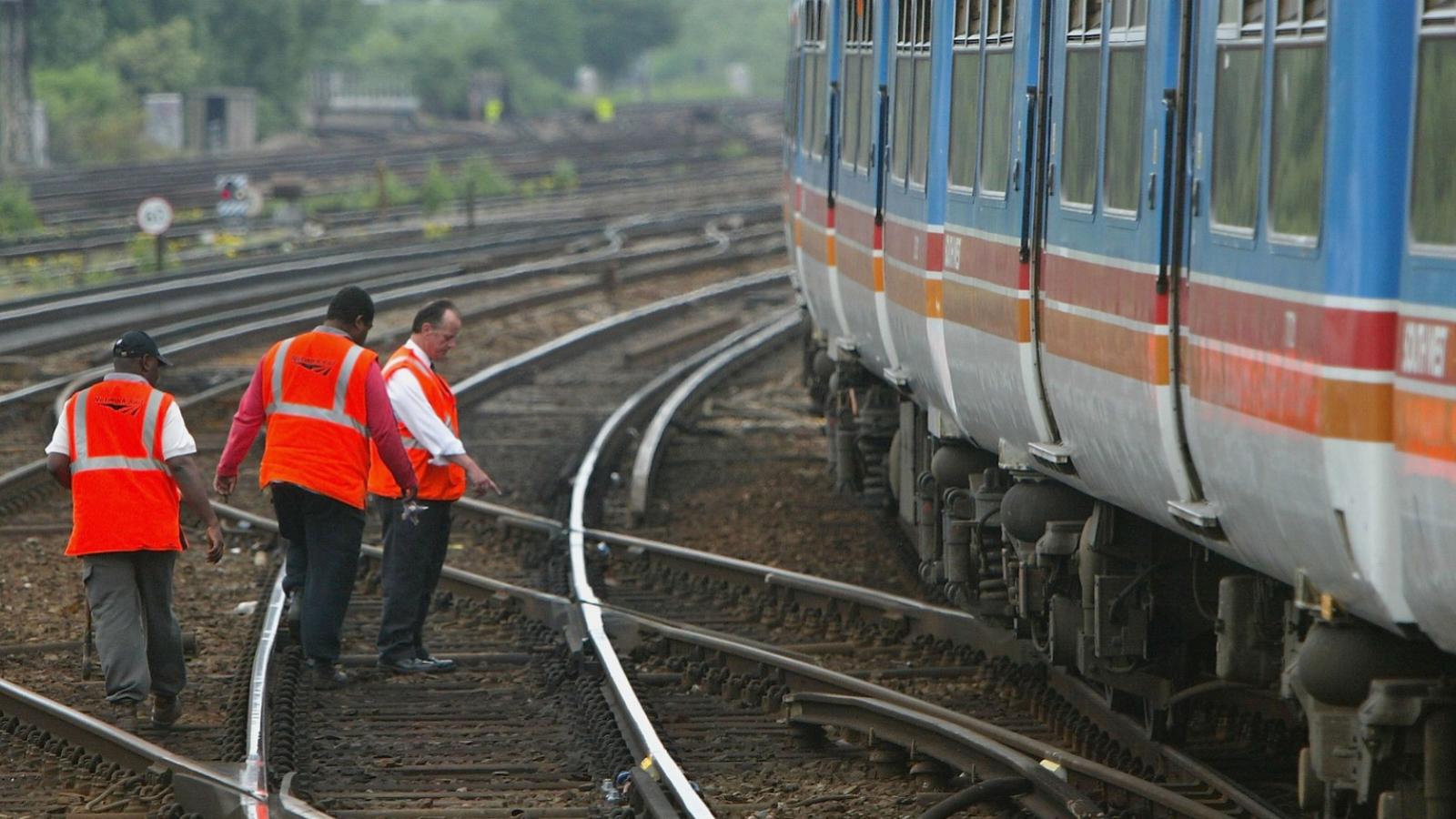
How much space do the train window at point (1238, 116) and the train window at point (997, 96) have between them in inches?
94.4

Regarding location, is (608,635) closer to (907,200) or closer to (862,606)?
(862,606)

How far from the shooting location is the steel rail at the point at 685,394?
49.1 ft

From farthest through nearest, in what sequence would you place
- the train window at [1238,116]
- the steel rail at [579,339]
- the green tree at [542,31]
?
the green tree at [542,31]
the steel rail at [579,339]
the train window at [1238,116]

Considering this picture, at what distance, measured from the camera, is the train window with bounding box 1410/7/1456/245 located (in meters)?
4.63

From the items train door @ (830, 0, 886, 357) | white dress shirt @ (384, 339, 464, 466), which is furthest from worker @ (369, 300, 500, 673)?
train door @ (830, 0, 886, 357)

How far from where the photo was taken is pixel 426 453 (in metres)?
10.3

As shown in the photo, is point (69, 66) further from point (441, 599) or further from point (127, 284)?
point (441, 599)

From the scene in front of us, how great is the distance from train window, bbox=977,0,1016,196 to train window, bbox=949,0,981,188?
0.44 feet

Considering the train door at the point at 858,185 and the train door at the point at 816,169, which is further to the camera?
the train door at the point at 816,169

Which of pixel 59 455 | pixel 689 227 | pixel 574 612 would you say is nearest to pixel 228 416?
pixel 574 612

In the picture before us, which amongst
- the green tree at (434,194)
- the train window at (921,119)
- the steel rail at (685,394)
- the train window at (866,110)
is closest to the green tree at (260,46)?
the green tree at (434,194)

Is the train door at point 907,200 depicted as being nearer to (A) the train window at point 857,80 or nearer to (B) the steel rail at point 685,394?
(A) the train window at point 857,80

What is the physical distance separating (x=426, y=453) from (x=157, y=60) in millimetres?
55768

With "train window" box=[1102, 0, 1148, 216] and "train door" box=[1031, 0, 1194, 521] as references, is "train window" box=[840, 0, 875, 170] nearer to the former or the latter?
"train door" box=[1031, 0, 1194, 521]
